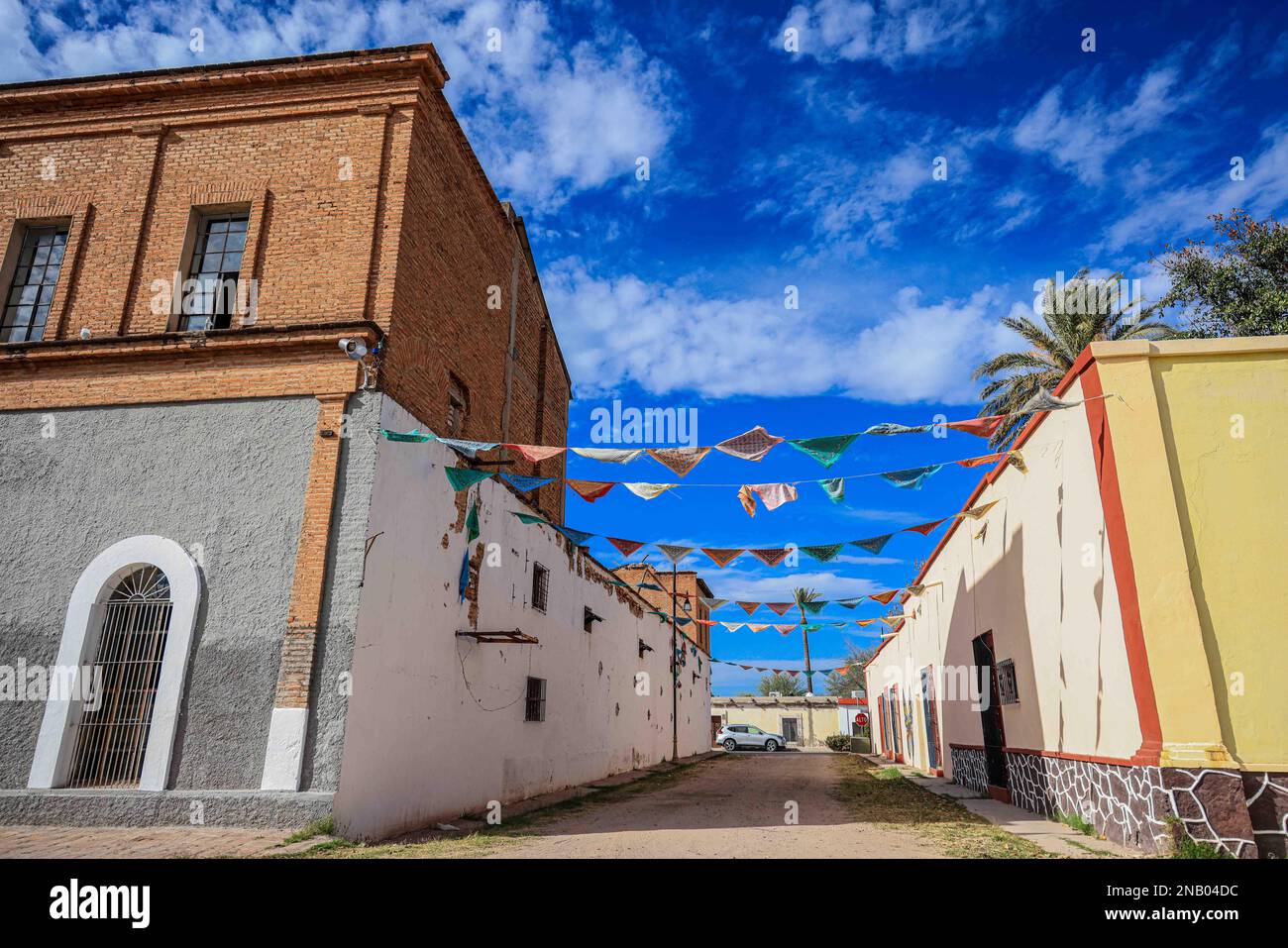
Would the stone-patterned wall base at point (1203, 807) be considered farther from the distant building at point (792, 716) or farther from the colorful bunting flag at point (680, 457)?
the distant building at point (792, 716)

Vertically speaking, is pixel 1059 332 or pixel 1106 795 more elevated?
pixel 1059 332

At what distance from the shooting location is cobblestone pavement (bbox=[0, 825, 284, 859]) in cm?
620

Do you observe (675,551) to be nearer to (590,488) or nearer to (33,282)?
(590,488)

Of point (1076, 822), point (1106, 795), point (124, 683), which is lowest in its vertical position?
point (1076, 822)

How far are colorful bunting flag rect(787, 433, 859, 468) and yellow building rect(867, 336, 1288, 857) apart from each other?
2.24 metres

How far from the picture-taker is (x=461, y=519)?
1044 centimetres

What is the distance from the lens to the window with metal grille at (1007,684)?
10.6 metres

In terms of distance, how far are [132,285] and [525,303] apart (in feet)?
22.6

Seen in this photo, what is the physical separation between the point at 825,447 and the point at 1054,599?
3318 millimetres

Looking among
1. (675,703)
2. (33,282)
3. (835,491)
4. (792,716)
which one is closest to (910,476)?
(835,491)

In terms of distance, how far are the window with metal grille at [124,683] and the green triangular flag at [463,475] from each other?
327cm

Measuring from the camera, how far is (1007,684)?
36.0 ft
